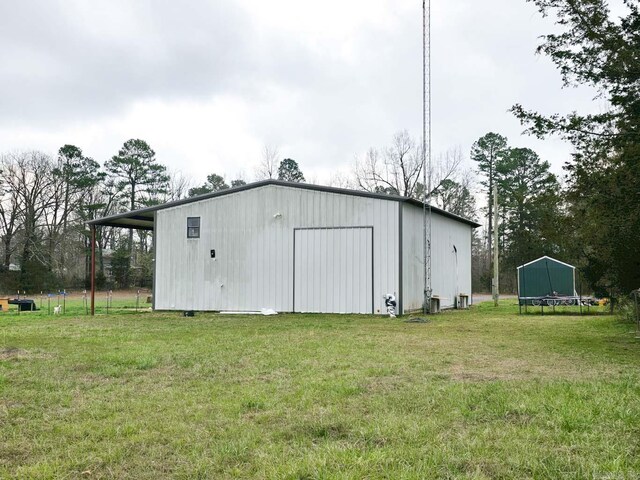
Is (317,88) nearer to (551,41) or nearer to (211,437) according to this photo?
(551,41)

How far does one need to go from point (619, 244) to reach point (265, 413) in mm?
7069

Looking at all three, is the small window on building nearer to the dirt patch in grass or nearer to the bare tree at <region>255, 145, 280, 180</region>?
the dirt patch in grass

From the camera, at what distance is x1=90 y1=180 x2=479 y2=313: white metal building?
1620 cm

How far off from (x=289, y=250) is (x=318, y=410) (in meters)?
12.5

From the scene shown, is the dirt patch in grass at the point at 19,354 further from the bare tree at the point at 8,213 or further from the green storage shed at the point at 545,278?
the bare tree at the point at 8,213

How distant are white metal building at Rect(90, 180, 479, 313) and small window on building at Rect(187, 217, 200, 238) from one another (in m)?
0.03

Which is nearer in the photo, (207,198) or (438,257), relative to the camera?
(207,198)

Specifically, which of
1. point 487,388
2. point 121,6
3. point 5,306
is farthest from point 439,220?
point 5,306

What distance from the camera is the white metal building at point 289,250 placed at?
16.2 metres

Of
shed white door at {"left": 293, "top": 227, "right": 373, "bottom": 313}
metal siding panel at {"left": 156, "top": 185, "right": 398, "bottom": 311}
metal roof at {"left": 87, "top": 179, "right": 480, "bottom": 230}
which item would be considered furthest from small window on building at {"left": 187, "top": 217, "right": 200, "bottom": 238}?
shed white door at {"left": 293, "top": 227, "right": 373, "bottom": 313}

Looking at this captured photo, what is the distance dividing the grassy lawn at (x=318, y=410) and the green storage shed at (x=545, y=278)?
15.9 metres

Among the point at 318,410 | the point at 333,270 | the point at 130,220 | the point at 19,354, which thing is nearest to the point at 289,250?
the point at 333,270

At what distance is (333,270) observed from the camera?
54.1ft

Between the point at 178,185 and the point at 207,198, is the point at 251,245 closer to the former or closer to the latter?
the point at 207,198
